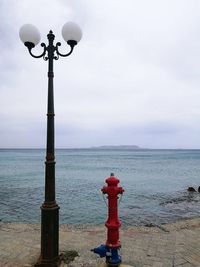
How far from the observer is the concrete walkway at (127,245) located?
18.9ft

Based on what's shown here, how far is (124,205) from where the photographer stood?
17875mm

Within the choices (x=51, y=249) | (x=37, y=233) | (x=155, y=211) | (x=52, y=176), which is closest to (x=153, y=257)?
(x=51, y=249)

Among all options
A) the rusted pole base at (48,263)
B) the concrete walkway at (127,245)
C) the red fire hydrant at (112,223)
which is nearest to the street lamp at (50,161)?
the rusted pole base at (48,263)

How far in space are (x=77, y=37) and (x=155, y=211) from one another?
1257 cm

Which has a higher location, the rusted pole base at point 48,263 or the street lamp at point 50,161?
the street lamp at point 50,161

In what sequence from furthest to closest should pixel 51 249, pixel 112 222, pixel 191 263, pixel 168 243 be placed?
pixel 168 243 → pixel 191 263 → pixel 51 249 → pixel 112 222

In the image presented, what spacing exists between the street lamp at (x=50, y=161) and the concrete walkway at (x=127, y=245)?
425 millimetres

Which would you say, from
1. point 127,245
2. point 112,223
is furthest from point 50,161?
point 127,245

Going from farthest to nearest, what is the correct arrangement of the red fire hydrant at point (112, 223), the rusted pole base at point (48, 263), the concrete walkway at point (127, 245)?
the concrete walkway at point (127, 245) → the rusted pole base at point (48, 263) → the red fire hydrant at point (112, 223)

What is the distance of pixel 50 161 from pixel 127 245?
287cm

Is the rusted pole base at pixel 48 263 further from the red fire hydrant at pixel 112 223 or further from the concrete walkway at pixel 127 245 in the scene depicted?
Result: the red fire hydrant at pixel 112 223

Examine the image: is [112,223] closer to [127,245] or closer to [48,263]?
[48,263]

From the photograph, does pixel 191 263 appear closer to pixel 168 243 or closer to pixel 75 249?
pixel 168 243

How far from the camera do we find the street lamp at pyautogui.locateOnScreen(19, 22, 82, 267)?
17.4ft
